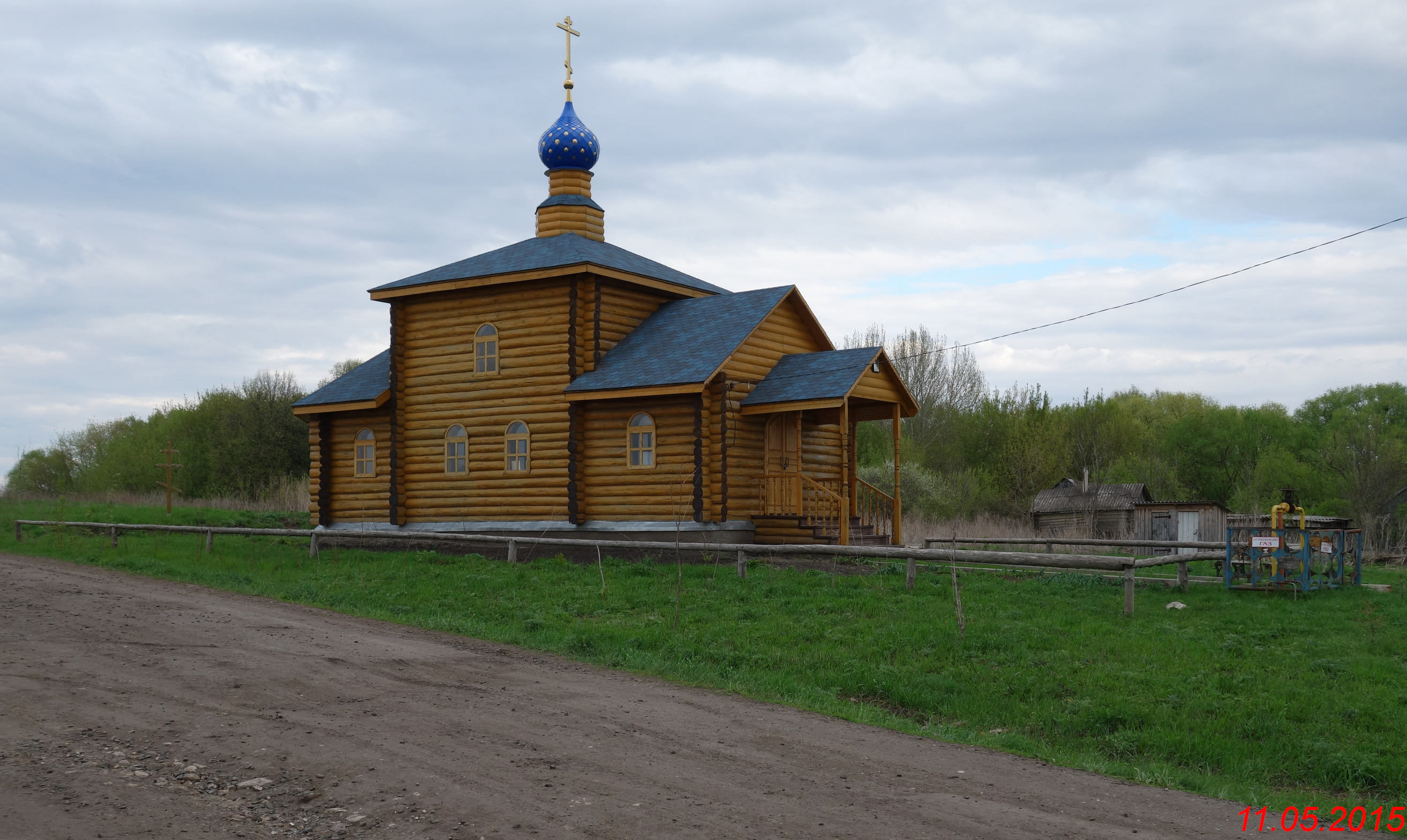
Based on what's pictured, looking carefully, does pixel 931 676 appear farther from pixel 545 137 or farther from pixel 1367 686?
pixel 545 137

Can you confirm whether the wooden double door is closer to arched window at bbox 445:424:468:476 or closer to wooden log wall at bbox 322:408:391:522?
arched window at bbox 445:424:468:476

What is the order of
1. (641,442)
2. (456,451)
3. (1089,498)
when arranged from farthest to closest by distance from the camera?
(1089,498) → (456,451) → (641,442)

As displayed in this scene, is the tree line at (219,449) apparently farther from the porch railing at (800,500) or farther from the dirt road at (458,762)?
the dirt road at (458,762)

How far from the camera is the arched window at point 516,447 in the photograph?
74.2ft

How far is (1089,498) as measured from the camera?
1470 inches

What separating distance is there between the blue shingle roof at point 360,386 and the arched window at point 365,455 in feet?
2.90

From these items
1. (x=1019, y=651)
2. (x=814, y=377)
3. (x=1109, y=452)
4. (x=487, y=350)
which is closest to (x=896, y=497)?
(x=814, y=377)

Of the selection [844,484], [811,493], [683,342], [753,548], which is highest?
[683,342]

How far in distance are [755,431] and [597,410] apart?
311cm

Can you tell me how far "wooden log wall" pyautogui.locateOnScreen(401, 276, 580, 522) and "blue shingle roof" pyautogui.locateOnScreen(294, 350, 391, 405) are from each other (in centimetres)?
94

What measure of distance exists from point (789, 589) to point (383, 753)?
28.4ft

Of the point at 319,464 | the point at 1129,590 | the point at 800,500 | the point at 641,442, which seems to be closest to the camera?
the point at 1129,590
